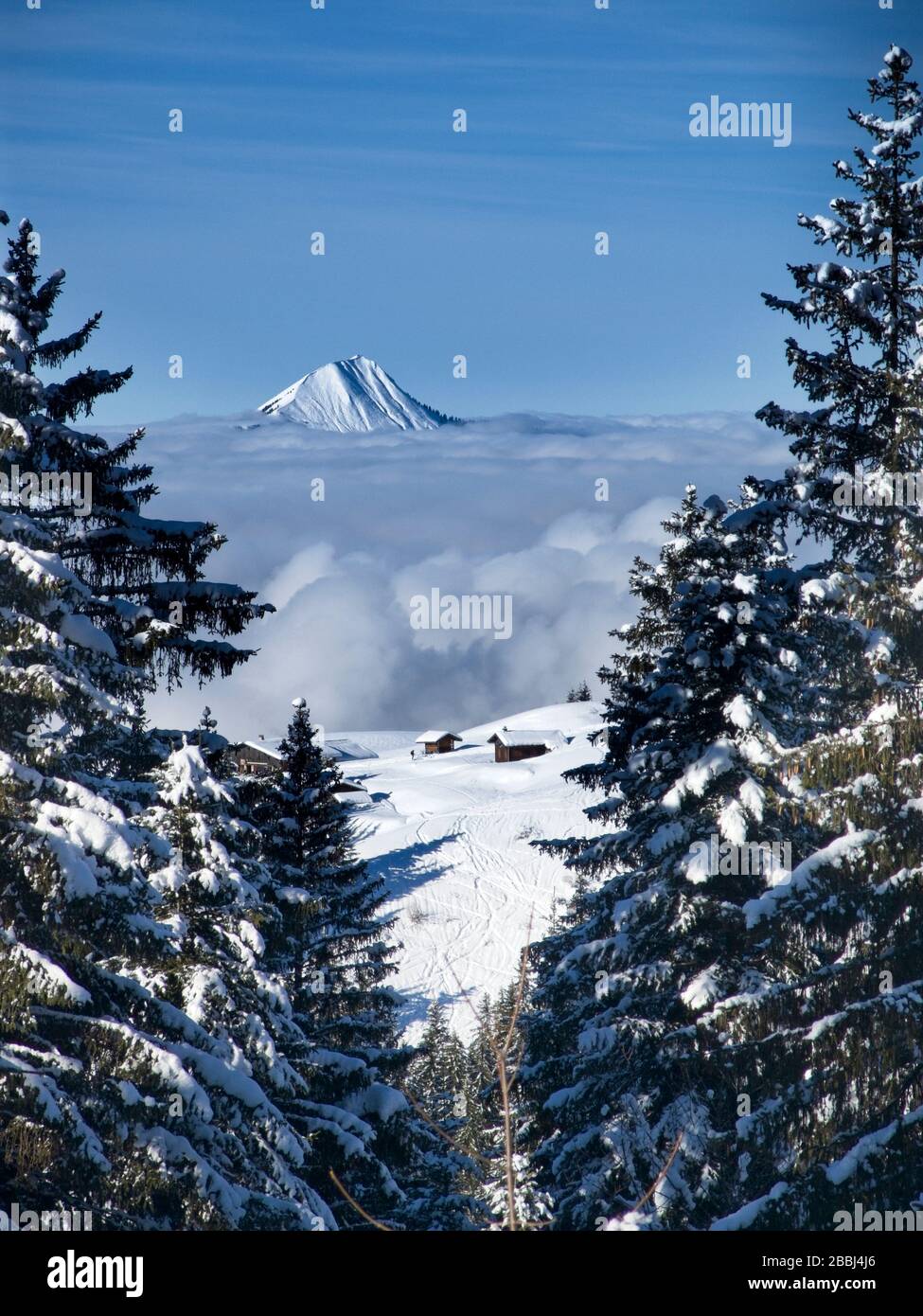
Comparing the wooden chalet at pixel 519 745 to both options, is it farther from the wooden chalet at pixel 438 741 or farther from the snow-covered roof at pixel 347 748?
the snow-covered roof at pixel 347 748

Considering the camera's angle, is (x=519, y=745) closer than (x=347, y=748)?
Yes

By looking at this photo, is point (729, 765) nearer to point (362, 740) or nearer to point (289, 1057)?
point (289, 1057)

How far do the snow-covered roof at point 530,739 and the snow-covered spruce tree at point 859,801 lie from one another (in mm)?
120110

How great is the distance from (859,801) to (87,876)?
8306mm

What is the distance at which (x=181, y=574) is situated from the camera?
46.4ft

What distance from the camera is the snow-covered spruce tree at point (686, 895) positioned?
15.1m

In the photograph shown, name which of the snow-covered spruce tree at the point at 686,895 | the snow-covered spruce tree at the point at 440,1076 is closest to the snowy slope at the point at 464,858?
the snow-covered spruce tree at the point at 440,1076

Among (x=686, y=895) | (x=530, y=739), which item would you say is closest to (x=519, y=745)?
(x=530, y=739)

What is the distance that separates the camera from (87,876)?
34.1 feet

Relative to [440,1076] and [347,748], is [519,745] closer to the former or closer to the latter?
[347,748]

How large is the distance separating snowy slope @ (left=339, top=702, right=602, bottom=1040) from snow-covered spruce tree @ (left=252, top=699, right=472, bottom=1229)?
19720mm

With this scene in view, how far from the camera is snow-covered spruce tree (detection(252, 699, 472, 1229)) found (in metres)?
Answer: 16.7

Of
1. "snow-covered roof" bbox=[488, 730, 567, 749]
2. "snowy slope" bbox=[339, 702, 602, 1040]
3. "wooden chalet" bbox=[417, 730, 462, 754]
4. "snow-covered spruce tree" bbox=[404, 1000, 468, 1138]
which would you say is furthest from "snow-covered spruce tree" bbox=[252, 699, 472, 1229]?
"wooden chalet" bbox=[417, 730, 462, 754]
